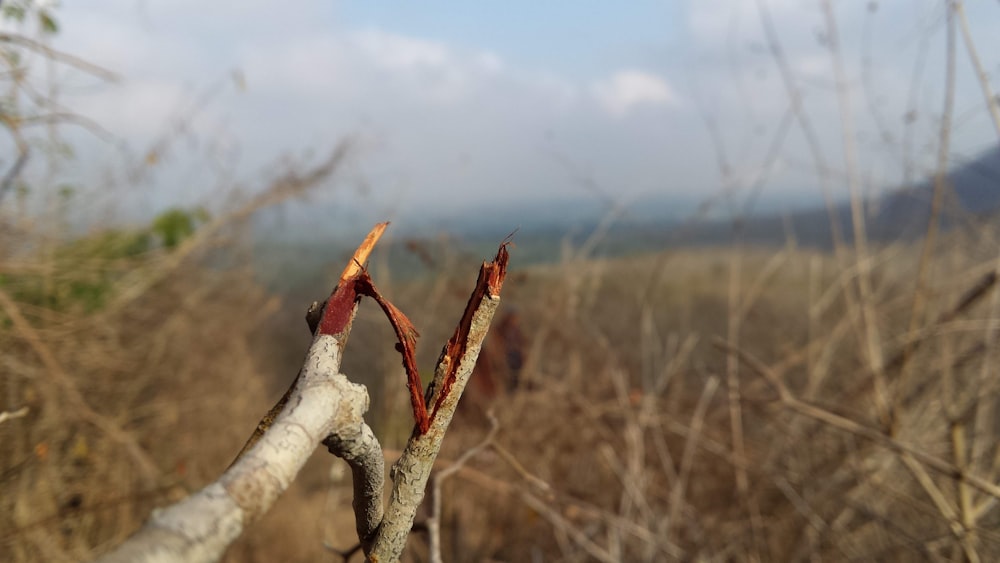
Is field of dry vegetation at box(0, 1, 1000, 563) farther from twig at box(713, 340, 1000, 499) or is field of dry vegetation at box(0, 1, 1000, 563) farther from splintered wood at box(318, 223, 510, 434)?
splintered wood at box(318, 223, 510, 434)

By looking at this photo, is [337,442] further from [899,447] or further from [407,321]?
[899,447]

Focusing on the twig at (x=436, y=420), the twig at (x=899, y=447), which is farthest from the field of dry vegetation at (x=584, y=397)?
the twig at (x=436, y=420)

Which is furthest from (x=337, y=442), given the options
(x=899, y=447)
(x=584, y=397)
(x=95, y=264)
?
(x=95, y=264)

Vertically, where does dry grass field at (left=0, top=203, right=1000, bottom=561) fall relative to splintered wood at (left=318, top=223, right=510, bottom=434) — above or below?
below

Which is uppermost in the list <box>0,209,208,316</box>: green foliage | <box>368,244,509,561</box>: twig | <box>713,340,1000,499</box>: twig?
<box>368,244,509,561</box>: twig

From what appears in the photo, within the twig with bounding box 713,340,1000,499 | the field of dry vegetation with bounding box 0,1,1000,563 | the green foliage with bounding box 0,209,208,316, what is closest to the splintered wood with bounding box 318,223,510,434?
the field of dry vegetation with bounding box 0,1,1000,563

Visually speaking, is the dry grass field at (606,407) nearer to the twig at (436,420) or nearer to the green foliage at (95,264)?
the green foliage at (95,264)

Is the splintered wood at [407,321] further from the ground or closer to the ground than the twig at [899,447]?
further from the ground

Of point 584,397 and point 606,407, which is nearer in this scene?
point 606,407

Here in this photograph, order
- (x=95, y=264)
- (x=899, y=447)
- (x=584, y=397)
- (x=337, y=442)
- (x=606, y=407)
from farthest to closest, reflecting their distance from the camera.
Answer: (x=584, y=397) → (x=95, y=264) → (x=606, y=407) → (x=899, y=447) → (x=337, y=442)
